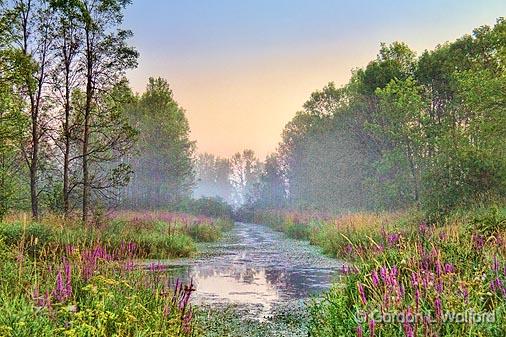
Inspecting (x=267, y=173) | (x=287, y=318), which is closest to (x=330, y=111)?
(x=267, y=173)

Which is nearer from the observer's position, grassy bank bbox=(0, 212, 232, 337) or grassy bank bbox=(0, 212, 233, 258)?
grassy bank bbox=(0, 212, 232, 337)

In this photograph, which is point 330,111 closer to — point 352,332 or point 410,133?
point 410,133

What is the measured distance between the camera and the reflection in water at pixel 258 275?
345 inches

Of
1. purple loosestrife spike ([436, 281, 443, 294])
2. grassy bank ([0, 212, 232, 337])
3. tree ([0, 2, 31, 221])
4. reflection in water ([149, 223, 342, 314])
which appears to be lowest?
reflection in water ([149, 223, 342, 314])

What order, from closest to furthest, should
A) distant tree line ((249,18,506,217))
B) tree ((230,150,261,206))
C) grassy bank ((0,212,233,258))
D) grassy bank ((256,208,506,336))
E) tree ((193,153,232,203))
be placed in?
grassy bank ((256,208,506,336)) → grassy bank ((0,212,233,258)) → distant tree line ((249,18,506,217)) → tree ((230,150,261,206)) → tree ((193,153,232,203))

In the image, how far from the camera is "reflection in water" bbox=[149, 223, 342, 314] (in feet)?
28.7

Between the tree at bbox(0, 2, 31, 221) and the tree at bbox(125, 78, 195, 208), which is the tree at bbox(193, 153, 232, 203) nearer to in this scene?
the tree at bbox(125, 78, 195, 208)

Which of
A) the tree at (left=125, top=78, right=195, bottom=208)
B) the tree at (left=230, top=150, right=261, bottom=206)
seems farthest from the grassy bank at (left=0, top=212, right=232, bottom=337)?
the tree at (left=230, top=150, right=261, bottom=206)

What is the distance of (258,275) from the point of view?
1163 centimetres

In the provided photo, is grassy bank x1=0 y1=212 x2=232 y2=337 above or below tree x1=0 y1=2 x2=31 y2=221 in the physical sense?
below

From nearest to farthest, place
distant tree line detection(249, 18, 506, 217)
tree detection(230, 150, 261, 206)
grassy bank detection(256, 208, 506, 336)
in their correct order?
grassy bank detection(256, 208, 506, 336) < distant tree line detection(249, 18, 506, 217) < tree detection(230, 150, 261, 206)

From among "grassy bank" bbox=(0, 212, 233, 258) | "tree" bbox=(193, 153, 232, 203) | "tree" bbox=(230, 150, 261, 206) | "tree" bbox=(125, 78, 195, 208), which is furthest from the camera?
"tree" bbox=(193, 153, 232, 203)

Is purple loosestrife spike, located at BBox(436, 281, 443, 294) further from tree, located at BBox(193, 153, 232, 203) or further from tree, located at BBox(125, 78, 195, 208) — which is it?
tree, located at BBox(193, 153, 232, 203)

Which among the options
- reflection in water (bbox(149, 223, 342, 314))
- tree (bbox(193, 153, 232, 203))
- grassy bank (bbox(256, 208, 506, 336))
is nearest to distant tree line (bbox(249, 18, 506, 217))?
reflection in water (bbox(149, 223, 342, 314))
